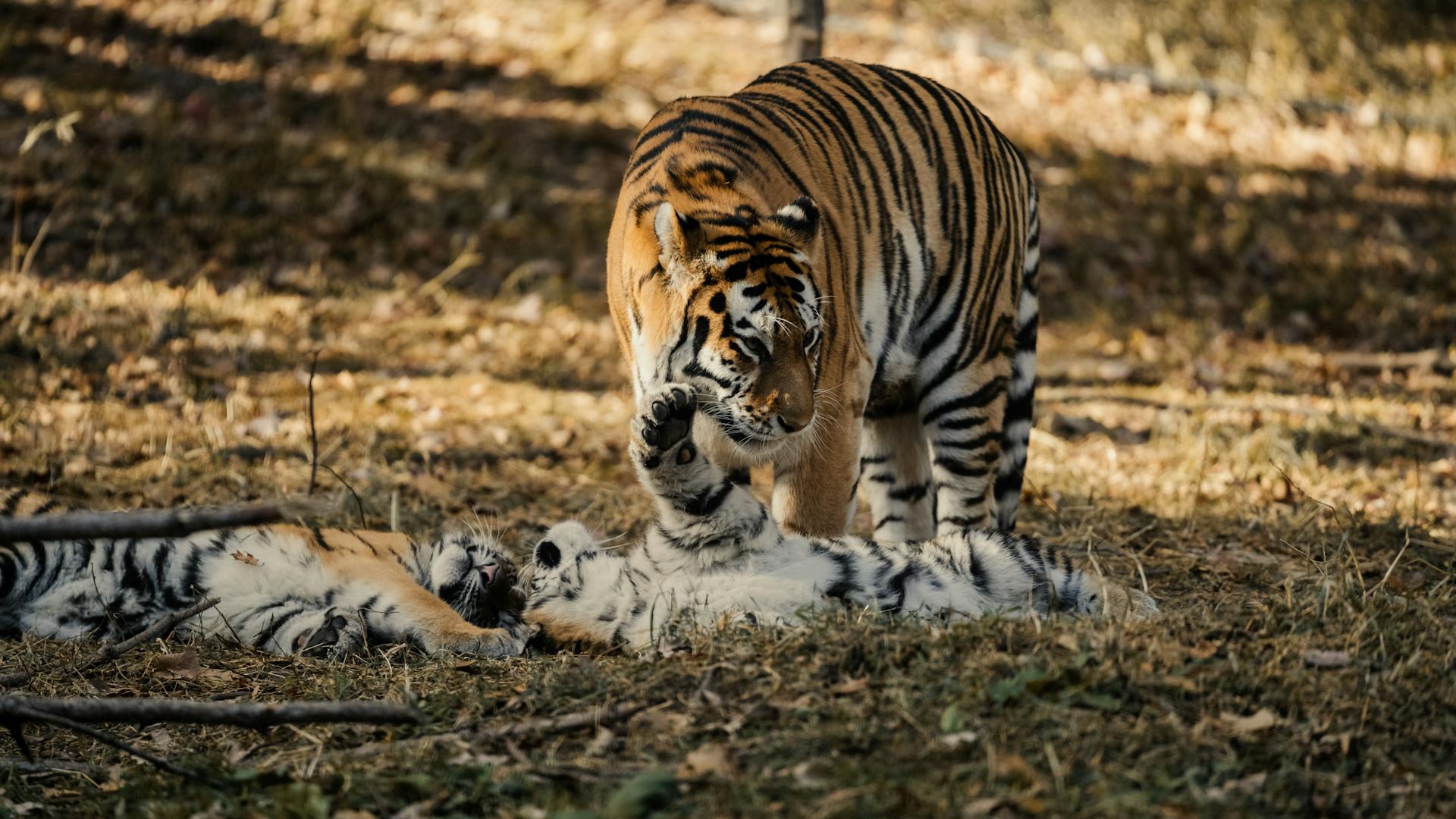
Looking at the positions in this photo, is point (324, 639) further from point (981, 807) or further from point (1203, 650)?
point (1203, 650)

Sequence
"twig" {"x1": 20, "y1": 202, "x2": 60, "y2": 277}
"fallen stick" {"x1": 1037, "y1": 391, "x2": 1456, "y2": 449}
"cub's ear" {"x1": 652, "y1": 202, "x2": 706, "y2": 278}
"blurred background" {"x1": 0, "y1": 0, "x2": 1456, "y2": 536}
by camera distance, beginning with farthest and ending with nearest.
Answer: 1. "twig" {"x1": 20, "y1": 202, "x2": 60, "y2": 277}
2. "fallen stick" {"x1": 1037, "y1": 391, "x2": 1456, "y2": 449}
3. "blurred background" {"x1": 0, "y1": 0, "x2": 1456, "y2": 536}
4. "cub's ear" {"x1": 652, "y1": 202, "x2": 706, "y2": 278}

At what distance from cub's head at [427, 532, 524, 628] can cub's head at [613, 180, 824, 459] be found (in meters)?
0.75

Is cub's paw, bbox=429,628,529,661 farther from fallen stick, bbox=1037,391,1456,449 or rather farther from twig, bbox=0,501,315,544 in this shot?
fallen stick, bbox=1037,391,1456,449

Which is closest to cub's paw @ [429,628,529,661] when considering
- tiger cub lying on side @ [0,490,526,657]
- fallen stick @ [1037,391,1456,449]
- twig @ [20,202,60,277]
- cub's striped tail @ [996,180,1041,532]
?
tiger cub lying on side @ [0,490,526,657]

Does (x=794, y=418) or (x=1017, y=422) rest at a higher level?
(x=794, y=418)

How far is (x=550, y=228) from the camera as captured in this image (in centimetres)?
853

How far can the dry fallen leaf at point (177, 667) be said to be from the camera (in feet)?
11.7

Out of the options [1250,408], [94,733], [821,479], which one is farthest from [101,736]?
[1250,408]

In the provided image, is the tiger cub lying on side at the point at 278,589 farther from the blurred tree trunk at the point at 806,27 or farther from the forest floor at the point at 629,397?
the blurred tree trunk at the point at 806,27

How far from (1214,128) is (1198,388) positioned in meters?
3.73

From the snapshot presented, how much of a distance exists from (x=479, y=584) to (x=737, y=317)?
1170mm

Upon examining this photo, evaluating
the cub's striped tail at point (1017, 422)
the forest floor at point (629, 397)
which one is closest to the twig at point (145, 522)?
the forest floor at point (629, 397)

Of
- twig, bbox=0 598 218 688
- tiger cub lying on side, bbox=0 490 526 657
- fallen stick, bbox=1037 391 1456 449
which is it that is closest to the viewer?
twig, bbox=0 598 218 688

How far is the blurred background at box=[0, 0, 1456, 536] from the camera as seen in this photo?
235 inches
